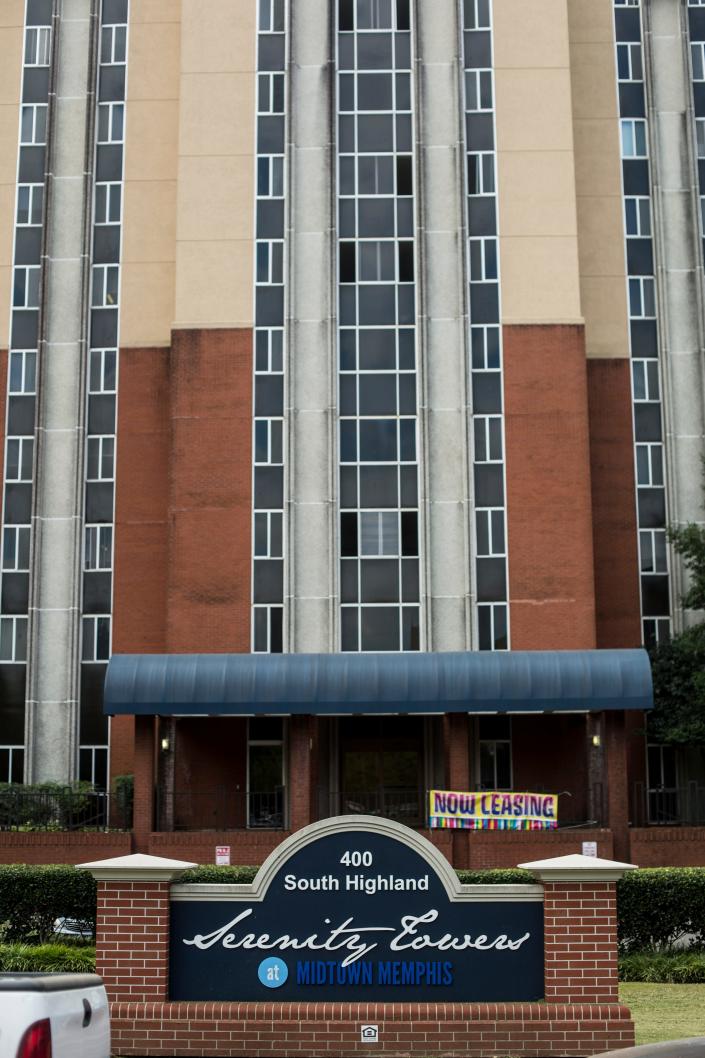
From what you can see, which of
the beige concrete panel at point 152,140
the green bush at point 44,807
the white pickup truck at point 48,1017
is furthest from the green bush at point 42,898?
the beige concrete panel at point 152,140

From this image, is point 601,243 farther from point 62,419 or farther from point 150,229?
point 62,419

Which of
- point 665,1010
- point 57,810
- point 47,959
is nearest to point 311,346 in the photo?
point 57,810

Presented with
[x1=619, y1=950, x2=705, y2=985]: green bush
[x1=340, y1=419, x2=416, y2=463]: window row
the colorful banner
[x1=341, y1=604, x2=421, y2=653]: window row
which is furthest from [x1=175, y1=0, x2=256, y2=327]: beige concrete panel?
[x1=619, y1=950, x2=705, y2=985]: green bush

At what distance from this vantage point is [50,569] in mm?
44812

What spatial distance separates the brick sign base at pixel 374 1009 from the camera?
14516 millimetres

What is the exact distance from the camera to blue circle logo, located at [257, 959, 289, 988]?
15.0m

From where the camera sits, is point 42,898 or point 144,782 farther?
point 144,782

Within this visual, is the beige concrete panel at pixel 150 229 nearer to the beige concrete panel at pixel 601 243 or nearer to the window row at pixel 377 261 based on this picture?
the window row at pixel 377 261

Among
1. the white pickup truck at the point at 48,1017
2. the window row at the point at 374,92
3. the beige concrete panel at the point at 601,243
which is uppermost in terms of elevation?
the window row at the point at 374,92

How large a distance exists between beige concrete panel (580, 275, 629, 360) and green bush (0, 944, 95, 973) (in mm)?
31121

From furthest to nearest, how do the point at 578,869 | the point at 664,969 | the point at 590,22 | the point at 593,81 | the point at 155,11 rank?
the point at 590,22, the point at 155,11, the point at 593,81, the point at 664,969, the point at 578,869

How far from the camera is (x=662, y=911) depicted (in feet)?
77.6

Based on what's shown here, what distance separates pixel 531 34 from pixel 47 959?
117 ft

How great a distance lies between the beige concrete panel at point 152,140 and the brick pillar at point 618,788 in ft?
80.7
